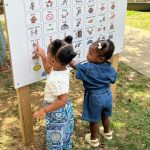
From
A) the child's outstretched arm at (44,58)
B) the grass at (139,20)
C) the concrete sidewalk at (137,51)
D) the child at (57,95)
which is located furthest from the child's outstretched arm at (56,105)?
the grass at (139,20)

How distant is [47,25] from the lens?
9.42 feet

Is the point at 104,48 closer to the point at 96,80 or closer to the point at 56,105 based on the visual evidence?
the point at 96,80

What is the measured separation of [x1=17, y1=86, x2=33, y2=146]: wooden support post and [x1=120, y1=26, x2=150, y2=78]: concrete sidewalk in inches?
106

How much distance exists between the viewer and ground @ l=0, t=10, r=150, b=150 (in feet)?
11.3

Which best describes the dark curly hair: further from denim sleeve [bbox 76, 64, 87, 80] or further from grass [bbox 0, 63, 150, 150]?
grass [bbox 0, 63, 150, 150]

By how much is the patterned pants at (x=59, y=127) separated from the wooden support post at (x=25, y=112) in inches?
13.0

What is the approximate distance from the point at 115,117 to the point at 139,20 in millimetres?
6330

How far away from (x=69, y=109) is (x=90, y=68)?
17.0 inches

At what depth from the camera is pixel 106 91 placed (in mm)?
3191

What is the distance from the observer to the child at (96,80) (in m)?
2.98

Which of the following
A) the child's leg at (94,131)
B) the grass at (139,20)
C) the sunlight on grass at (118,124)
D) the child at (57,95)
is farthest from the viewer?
the grass at (139,20)

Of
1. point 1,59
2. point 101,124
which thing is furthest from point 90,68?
point 1,59

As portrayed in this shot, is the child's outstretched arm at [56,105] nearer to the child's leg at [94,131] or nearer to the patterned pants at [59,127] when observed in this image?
the patterned pants at [59,127]

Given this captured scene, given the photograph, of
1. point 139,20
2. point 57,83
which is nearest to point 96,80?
point 57,83
